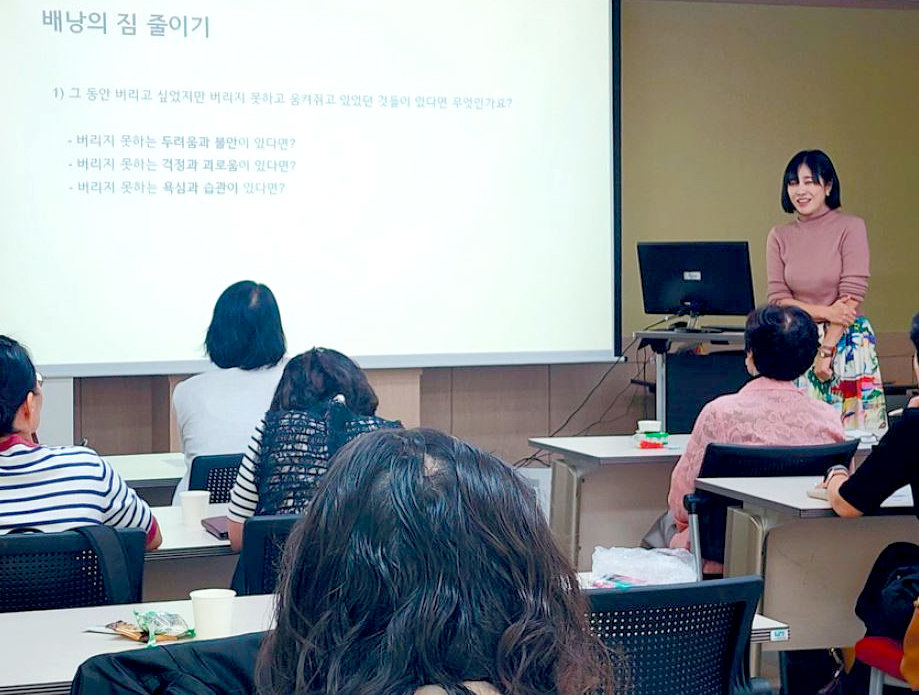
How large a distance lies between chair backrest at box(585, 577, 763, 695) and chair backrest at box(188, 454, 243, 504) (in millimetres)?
1803

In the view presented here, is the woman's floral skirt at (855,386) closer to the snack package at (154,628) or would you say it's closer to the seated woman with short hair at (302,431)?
the seated woman with short hair at (302,431)

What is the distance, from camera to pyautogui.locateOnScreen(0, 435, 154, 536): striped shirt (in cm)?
239

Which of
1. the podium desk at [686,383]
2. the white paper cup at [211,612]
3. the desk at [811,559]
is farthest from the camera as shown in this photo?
the podium desk at [686,383]

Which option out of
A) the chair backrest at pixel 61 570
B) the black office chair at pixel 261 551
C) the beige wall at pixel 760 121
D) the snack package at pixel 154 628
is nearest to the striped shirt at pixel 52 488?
the chair backrest at pixel 61 570

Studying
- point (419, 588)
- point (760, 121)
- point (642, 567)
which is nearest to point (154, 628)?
point (642, 567)

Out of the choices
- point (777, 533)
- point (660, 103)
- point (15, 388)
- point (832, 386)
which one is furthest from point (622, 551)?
point (660, 103)

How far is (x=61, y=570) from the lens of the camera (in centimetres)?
223

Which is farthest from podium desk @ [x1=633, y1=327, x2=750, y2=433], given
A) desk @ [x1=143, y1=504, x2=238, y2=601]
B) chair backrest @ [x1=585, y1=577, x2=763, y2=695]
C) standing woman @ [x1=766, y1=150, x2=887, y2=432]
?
chair backrest @ [x1=585, y1=577, x2=763, y2=695]

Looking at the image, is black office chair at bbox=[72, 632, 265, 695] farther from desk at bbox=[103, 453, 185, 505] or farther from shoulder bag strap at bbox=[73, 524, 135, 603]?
desk at bbox=[103, 453, 185, 505]

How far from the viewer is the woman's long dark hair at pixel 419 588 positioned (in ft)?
3.03

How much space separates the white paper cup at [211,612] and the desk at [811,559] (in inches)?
62.1

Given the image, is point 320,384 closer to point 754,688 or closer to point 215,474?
point 215,474

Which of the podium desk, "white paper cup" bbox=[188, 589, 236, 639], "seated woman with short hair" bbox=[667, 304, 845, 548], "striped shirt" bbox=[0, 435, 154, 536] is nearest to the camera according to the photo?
"white paper cup" bbox=[188, 589, 236, 639]

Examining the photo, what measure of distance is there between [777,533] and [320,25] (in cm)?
358
